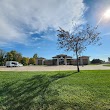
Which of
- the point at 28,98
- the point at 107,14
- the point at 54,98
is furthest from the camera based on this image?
the point at 107,14

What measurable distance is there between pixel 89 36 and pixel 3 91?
34.8 ft

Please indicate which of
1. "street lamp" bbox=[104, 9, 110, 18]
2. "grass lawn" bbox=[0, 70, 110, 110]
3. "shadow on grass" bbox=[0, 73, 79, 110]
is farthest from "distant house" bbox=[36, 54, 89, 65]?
"grass lawn" bbox=[0, 70, 110, 110]

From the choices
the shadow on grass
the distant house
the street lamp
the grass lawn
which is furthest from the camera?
the distant house

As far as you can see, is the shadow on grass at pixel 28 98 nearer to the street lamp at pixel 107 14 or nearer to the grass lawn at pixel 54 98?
the grass lawn at pixel 54 98

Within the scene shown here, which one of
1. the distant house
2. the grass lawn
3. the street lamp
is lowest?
the grass lawn

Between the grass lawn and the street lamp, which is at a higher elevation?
the street lamp

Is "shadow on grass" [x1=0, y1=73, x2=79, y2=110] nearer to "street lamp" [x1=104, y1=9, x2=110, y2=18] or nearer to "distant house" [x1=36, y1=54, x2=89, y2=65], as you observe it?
"street lamp" [x1=104, y1=9, x2=110, y2=18]

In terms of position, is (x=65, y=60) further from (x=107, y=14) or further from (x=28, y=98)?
(x=28, y=98)

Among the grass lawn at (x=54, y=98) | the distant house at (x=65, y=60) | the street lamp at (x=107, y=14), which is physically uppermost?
the street lamp at (x=107, y=14)

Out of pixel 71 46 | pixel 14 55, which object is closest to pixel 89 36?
pixel 71 46

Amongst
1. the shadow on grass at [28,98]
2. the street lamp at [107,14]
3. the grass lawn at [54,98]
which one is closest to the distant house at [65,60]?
the street lamp at [107,14]

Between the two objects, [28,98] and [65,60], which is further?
[65,60]

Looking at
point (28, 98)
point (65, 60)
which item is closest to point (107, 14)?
point (28, 98)

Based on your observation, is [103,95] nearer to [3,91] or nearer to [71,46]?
[3,91]
